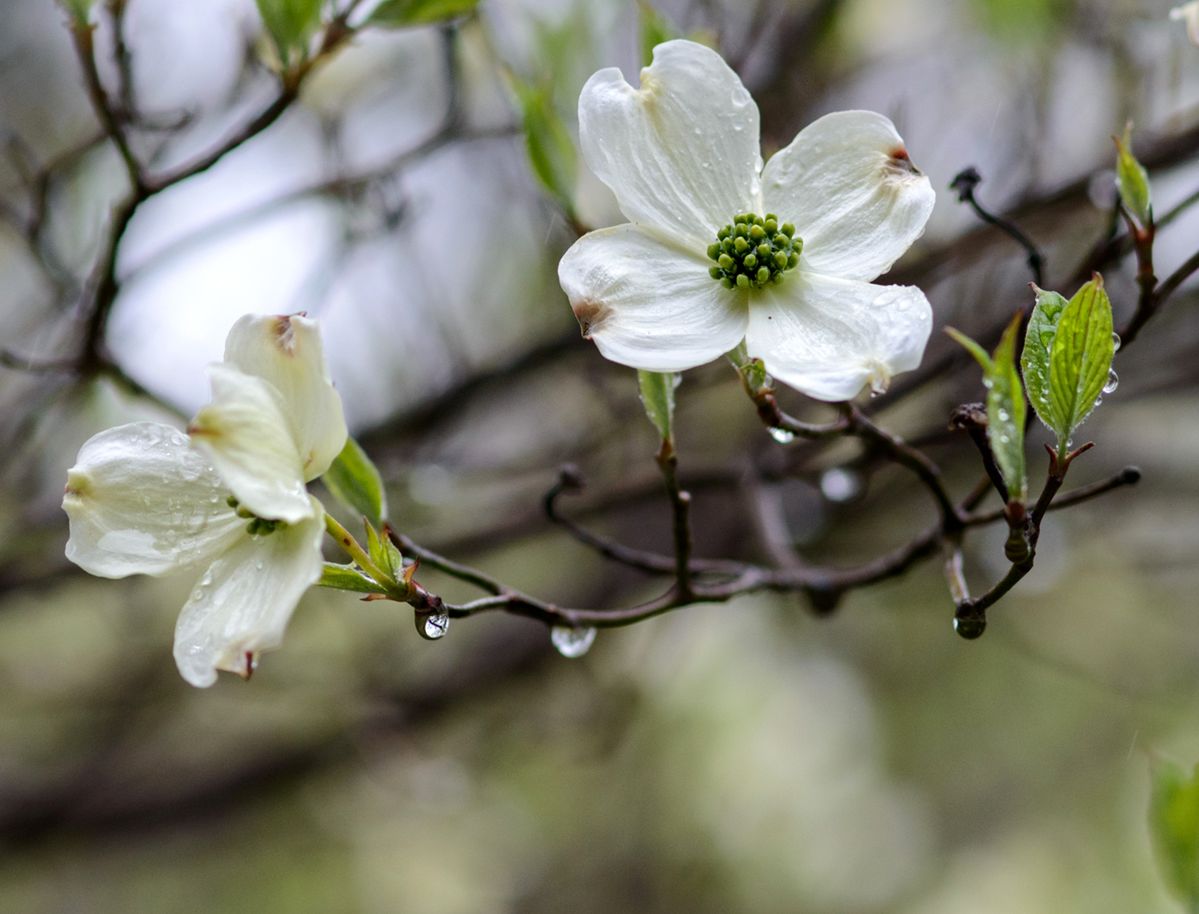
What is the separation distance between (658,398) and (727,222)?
0.16 m

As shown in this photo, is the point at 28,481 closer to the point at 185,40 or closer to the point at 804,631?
the point at 185,40

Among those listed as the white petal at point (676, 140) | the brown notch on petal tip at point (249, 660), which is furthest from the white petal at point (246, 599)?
the white petal at point (676, 140)

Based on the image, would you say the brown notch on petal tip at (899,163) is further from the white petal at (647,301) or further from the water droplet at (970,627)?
the water droplet at (970,627)

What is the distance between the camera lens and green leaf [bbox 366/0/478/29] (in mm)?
910

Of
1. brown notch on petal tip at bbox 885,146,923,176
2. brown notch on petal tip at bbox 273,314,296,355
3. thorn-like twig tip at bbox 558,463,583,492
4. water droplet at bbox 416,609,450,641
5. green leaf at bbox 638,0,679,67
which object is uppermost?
green leaf at bbox 638,0,679,67

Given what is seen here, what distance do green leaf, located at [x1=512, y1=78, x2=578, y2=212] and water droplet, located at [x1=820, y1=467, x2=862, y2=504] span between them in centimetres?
49

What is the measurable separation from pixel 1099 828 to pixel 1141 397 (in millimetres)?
1858

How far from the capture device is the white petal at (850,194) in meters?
0.73

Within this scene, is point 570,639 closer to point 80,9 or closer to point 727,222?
point 727,222

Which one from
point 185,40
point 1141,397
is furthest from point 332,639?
point 1141,397

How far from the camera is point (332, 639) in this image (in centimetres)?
276

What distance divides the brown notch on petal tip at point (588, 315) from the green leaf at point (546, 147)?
26 centimetres

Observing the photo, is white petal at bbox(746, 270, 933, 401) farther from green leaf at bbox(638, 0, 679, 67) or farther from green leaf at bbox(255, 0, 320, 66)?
green leaf at bbox(255, 0, 320, 66)

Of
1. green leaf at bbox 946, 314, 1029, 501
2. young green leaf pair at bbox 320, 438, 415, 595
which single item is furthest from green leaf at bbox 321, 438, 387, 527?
green leaf at bbox 946, 314, 1029, 501
